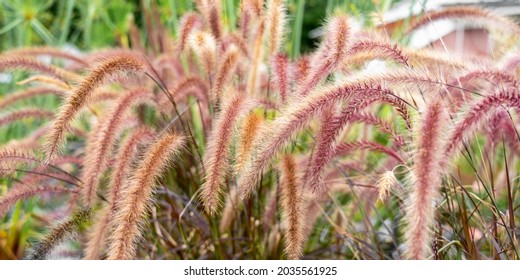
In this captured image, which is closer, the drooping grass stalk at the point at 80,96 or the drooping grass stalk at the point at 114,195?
the drooping grass stalk at the point at 80,96

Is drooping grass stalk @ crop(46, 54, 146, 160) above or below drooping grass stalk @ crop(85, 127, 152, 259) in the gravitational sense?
above

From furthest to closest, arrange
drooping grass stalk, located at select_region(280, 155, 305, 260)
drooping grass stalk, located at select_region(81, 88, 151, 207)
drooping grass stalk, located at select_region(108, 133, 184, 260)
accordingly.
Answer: drooping grass stalk, located at select_region(81, 88, 151, 207) → drooping grass stalk, located at select_region(280, 155, 305, 260) → drooping grass stalk, located at select_region(108, 133, 184, 260)

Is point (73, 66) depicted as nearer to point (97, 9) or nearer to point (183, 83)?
point (183, 83)

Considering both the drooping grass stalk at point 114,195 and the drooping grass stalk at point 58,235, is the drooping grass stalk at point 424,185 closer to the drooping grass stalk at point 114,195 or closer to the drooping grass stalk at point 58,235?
the drooping grass stalk at point 114,195

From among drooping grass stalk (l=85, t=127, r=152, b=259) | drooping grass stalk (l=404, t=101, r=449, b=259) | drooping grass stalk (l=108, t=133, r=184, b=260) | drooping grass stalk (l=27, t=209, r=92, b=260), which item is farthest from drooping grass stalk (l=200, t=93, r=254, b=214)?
drooping grass stalk (l=404, t=101, r=449, b=259)

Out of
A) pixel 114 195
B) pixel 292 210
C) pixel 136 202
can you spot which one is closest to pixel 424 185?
pixel 292 210

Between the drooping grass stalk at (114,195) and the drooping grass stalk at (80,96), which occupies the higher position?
the drooping grass stalk at (80,96)

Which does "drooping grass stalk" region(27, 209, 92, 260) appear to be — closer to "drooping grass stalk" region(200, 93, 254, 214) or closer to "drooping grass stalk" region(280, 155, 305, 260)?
"drooping grass stalk" region(200, 93, 254, 214)

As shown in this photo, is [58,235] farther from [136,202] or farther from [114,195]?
[136,202]

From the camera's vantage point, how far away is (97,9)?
4535mm

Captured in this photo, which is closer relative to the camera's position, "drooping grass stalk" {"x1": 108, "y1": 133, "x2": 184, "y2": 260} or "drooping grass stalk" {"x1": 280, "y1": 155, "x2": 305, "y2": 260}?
"drooping grass stalk" {"x1": 108, "y1": 133, "x2": 184, "y2": 260}

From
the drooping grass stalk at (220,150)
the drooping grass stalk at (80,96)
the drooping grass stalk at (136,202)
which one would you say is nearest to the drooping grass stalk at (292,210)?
the drooping grass stalk at (220,150)

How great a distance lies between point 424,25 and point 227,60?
81 centimetres

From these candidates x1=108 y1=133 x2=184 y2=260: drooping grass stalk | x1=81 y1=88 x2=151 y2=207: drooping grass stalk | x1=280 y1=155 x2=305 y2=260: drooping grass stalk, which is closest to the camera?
x1=108 y1=133 x2=184 y2=260: drooping grass stalk
